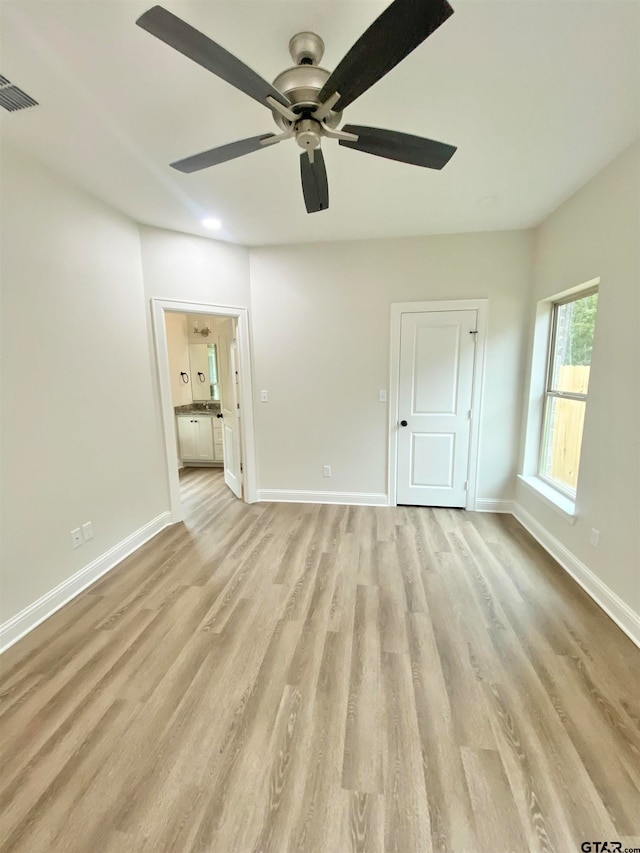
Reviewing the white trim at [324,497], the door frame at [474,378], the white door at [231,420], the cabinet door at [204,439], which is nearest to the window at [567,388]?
the door frame at [474,378]

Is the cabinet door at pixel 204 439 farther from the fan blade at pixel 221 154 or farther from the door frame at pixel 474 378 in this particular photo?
the fan blade at pixel 221 154

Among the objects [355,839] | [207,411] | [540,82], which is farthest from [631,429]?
[207,411]

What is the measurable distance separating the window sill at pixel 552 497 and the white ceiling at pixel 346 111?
2.32 m

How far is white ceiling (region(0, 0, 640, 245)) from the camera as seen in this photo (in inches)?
50.0

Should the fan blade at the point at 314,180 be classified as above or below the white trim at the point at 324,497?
above

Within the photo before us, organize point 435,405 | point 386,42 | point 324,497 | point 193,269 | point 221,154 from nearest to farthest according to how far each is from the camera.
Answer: point 386,42 < point 221,154 < point 193,269 < point 435,405 < point 324,497

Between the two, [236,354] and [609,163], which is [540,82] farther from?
[236,354]

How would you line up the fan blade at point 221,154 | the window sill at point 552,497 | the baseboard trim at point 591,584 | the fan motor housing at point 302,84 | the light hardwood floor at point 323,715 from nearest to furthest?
the light hardwood floor at point 323,715 < the fan motor housing at point 302,84 < the fan blade at point 221,154 < the baseboard trim at point 591,584 < the window sill at point 552,497

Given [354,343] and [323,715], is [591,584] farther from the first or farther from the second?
[354,343]

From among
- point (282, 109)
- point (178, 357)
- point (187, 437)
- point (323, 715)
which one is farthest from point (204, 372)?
point (323, 715)

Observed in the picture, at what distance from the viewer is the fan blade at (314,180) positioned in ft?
5.05

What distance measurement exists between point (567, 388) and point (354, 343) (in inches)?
76.4

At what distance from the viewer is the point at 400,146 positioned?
1.47 metres

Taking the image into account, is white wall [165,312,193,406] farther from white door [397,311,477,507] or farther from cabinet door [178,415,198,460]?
white door [397,311,477,507]
